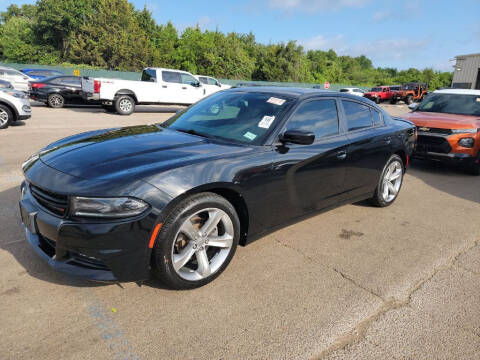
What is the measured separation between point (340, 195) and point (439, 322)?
1.73 m

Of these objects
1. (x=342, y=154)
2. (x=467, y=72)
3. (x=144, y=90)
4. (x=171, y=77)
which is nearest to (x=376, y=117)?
(x=342, y=154)

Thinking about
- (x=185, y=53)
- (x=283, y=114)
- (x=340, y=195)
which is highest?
(x=185, y=53)

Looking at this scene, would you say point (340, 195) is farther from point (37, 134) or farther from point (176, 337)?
point (37, 134)

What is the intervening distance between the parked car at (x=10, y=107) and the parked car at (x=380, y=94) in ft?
96.0

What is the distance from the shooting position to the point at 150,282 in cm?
282

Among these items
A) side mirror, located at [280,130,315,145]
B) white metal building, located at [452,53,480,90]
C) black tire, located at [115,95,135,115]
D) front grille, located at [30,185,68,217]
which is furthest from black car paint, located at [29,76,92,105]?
white metal building, located at [452,53,480,90]

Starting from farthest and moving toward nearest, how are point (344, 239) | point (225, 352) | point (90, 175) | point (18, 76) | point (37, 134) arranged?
point (18, 76) → point (37, 134) → point (344, 239) → point (90, 175) → point (225, 352)

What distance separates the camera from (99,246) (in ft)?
7.45

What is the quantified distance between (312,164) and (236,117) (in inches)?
36.2

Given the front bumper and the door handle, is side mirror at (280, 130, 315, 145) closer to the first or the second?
the door handle

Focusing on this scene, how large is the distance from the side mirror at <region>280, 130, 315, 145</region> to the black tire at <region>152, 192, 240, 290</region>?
2.85ft

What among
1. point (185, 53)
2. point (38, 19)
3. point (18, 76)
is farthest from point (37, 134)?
point (38, 19)

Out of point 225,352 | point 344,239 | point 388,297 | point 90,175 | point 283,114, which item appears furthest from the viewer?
point 344,239

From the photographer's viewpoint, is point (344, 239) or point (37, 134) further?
point (37, 134)
